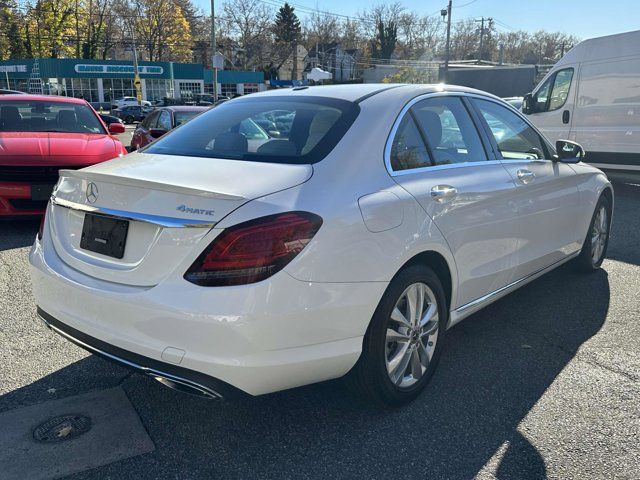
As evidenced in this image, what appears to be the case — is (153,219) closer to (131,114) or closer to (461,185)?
(461,185)

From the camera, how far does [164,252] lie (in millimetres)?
2352

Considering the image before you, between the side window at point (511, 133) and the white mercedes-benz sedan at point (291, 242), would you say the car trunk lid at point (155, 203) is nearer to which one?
the white mercedes-benz sedan at point (291, 242)

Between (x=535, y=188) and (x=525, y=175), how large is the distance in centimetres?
15

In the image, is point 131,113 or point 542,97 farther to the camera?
point 131,113

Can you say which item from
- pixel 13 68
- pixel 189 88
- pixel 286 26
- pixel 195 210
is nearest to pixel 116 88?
pixel 189 88

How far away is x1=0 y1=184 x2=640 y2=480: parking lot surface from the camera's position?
252 centimetres

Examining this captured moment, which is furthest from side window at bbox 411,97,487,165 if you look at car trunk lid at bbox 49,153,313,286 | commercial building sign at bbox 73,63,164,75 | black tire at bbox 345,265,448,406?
commercial building sign at bbox 73,63,164,75

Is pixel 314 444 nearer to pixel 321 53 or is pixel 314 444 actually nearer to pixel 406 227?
pixel 406 227

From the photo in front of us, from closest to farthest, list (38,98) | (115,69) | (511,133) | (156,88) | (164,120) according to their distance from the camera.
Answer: (511,133) → (38,98) → (164,120) → (115,69) → (156,88)

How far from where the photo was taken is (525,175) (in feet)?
12.6

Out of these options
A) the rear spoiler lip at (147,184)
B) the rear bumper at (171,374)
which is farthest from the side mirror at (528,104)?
the rear bumper at (171,374)

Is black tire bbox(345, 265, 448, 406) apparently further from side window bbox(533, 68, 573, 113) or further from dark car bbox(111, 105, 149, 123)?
dark car bbox(111, 105, 149, 123)

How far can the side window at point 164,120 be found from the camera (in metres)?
10.6

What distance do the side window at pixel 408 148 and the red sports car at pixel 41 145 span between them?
4.79m
